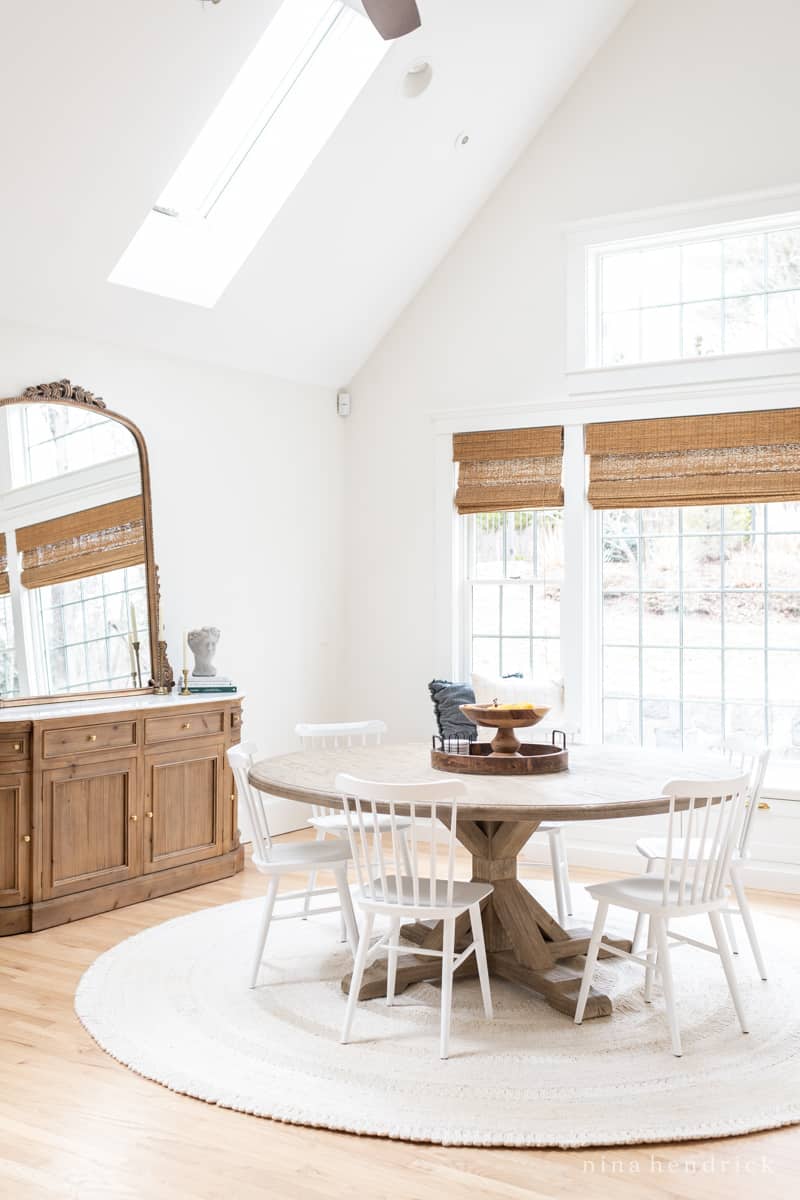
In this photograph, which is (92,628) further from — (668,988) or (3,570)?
(668,988)

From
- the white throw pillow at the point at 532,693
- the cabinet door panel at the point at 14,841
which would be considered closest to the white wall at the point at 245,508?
the white throw pillow at the point at 532,693

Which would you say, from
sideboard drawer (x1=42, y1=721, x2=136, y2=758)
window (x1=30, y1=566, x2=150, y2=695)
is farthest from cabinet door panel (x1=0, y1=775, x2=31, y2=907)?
window (x1=30, y1=566, x2=150, y2=695)

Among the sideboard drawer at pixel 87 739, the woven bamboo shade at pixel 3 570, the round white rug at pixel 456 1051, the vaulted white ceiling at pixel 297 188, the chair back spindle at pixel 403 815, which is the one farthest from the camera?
the woven bamboo shade at pixel 3 570

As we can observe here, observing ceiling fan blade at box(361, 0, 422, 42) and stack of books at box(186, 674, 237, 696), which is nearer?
ceiling fan blade at box(361, 0, 422, 42)

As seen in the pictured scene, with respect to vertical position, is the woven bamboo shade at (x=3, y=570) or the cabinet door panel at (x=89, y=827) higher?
the woven bamboo shade at (x=3, y=570)

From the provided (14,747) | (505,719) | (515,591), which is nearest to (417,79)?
(515,591)

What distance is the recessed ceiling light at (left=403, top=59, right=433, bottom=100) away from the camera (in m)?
5.16

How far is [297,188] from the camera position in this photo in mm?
5297

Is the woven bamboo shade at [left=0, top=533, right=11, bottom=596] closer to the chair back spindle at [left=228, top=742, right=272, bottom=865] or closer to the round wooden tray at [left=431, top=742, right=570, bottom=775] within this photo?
the chair back spindle at [left=228, top=742, right=272, bottom=865]

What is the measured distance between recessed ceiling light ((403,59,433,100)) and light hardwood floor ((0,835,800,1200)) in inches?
173

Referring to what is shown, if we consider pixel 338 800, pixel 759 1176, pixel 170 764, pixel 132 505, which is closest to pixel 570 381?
pixel 132 505

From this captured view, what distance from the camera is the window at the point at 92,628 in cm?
484

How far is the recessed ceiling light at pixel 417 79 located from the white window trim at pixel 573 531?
5.61 feet

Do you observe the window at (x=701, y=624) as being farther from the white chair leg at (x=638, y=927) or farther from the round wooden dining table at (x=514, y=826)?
the white chair leg at (x=638, y=927)
